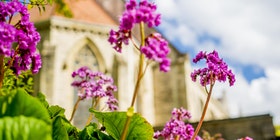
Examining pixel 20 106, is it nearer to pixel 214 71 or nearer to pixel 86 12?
pixel 214 71

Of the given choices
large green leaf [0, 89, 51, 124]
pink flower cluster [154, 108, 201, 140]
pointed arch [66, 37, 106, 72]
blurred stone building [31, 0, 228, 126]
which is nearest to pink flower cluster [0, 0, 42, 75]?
large green leaf [0, 89, 51, 124]

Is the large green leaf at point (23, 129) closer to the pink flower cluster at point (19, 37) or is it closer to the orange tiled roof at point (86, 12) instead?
the pink flower cluster at point (19, 37)

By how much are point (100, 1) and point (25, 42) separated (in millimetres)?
23465

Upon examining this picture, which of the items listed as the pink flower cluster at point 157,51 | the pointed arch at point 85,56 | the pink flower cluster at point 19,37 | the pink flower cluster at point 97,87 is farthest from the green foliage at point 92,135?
the pointed arch at point 85,56

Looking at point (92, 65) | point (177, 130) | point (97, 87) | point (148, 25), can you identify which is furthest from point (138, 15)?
point (92, 65)

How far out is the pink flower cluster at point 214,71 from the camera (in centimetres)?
261

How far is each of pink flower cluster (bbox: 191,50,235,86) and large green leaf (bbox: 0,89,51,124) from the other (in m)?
1.30

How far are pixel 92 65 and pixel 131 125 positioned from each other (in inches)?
654

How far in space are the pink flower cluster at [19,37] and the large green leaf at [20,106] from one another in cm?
22

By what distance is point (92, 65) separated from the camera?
18797mm

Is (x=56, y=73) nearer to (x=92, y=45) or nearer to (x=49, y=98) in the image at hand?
(x=49, y=98)

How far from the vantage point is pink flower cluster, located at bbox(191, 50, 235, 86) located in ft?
8.55

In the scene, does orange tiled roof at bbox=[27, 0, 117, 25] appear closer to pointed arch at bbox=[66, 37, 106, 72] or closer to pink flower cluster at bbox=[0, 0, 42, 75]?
pointed arch at bbox=[66, 37, 106, 72]

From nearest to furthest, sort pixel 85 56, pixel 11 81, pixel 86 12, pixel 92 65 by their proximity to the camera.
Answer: pixel 11 81 → pixel 92 65 → pixel 85 56 → pixel 86 12
